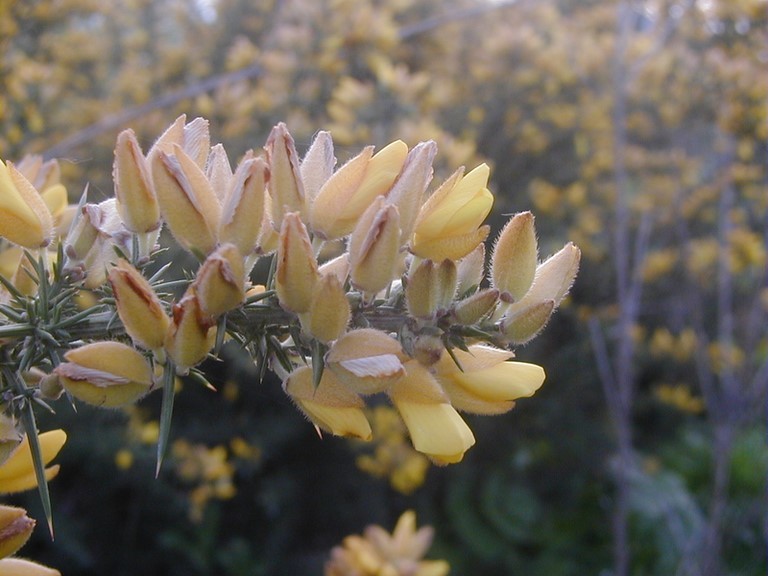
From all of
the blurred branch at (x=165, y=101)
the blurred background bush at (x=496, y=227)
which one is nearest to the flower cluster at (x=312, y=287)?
the blurred branch at (x=165, y=101)

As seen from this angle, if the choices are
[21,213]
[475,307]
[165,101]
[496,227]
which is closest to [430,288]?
[475,307]

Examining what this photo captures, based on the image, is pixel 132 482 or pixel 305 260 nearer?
pixel 305 260

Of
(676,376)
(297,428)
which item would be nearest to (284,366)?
(297,428)

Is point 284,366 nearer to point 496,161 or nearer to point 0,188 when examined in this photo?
point 0,188

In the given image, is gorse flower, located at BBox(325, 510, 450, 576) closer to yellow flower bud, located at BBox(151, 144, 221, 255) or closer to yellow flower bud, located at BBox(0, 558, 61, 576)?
yellow flower bud, located at BBox(0, 558, 61, 576)

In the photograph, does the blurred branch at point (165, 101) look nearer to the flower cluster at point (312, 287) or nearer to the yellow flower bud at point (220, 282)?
the flower cluster at point (312, 287)

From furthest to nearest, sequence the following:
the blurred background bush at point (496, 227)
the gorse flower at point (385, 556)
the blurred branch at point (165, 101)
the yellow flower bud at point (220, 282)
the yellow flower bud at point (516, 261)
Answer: the blurred background bush at point (496, 227) < the blurred branch at point (165, 101) < the gorse flower at point (385, 556) < the yellow flower bud at point (516, 261) < the yellow flower bud at point (220, 282)
